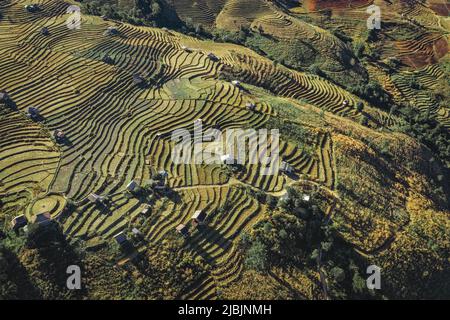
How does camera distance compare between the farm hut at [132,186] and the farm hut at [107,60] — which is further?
the farm hut at [107,60]

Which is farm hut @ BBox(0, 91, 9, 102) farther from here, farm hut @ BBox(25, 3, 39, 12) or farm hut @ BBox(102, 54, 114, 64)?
farm hut @ BBox(25, 3, 39, 12)

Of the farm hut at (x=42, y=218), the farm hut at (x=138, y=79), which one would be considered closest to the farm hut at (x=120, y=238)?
the farm hut at (x=42, y=218)

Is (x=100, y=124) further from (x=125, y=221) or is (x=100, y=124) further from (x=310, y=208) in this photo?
(x=310, y=208)

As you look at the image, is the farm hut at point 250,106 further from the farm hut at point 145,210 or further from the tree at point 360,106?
the farm hut at point 145,210

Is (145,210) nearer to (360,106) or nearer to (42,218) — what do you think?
(42,218)

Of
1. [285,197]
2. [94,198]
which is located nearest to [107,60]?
[94,198]

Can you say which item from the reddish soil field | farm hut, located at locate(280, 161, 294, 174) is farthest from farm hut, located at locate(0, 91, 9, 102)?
the reddish soil field

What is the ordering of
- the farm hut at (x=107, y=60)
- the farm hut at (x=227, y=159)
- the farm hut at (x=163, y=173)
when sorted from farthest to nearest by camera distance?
1. the farm hut at (x=107, y=60)
2. the farm hut at (x=227, y=159)
3. the farm hut at (x=163, y=173)
